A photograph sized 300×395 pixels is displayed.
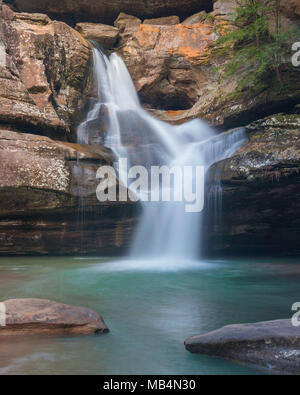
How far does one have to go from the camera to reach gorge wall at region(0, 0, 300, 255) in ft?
33.8

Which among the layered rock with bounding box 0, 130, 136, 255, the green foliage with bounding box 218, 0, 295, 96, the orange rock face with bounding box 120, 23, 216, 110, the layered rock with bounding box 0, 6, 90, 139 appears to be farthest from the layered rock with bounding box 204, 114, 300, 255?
the orange rock face with bounding box 120, 23, 216, 110

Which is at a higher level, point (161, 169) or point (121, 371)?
point (161, 169)

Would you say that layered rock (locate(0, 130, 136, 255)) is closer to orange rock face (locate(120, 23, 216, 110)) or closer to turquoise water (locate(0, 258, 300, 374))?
turquoise water (locate(0, 258, 300, 374))

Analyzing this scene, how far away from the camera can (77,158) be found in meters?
10.9

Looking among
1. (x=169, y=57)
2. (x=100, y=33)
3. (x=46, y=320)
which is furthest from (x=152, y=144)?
(x=46, y=320)

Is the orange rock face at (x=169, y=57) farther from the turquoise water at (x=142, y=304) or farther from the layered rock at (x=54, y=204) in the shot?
the turquoise water at (x=142, y=304)

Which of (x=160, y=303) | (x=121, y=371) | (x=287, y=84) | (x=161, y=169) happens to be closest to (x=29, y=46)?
(x=161, y=169)

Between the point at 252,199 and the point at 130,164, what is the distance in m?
4.26

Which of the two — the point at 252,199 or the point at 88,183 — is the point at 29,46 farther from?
the point at 252,199

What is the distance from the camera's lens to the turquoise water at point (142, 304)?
2.95m

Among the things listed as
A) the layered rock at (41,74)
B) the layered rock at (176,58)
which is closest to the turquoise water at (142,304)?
the layered rock at (41,74)

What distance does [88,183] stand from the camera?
1064 centimetres

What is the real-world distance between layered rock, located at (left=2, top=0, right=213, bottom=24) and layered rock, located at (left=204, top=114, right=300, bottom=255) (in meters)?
12.3

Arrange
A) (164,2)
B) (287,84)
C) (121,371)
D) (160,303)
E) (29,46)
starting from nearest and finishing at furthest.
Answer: (121,371) → (160,303) → (287,84) → (29,46) → (164,2)
